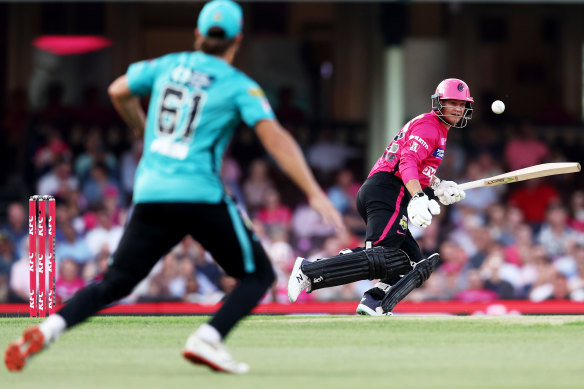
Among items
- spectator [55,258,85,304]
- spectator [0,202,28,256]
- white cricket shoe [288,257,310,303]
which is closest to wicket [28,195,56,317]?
white cricket shoe [288,257,310,303]

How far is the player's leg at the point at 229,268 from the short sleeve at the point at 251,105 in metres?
0.43

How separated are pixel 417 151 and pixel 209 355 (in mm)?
3082

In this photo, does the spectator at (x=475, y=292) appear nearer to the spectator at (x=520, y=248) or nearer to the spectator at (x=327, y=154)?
the spectator at (x=520, y=248)

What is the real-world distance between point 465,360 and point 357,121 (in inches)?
434

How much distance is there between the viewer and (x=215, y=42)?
5.73 meters

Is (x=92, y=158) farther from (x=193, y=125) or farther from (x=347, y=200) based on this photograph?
(x=193, y=125)

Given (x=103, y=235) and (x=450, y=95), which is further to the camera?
(x=103, y=235)

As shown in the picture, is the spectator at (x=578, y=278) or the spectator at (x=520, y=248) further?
the spectator at (x=520, y=248)

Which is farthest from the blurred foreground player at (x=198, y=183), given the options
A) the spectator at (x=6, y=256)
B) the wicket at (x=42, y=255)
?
the spectator at (x=6, y=256)

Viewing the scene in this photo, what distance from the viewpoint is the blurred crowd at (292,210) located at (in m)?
13.1

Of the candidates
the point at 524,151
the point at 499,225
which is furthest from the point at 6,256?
the point at 524,151

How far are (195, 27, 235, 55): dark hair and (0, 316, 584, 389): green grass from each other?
1.59 metres

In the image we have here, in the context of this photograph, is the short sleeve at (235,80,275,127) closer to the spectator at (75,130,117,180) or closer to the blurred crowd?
the blurred crowd

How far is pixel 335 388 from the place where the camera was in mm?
5289
